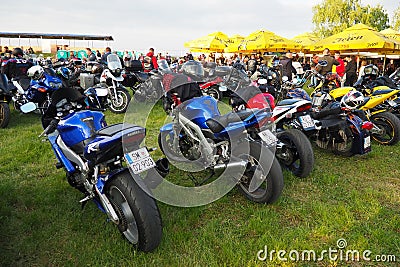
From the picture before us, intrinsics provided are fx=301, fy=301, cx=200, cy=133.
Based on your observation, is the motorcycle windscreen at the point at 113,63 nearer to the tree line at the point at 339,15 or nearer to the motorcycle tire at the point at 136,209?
the motorcycle tire at the point at 136,209

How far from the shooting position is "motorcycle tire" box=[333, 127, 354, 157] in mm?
4188

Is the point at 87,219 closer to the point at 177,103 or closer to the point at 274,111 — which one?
A: the point at 177,103

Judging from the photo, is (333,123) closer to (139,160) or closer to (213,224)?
(213,224)

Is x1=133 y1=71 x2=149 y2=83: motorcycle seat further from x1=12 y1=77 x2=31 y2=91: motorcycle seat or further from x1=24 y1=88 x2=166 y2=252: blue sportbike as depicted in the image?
x1=24 y1=88 x2=166 y2=252: blue sportbike

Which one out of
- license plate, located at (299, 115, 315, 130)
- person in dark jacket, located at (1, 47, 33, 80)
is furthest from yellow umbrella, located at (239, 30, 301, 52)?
license plate, located at (299, 115, 315, 130)

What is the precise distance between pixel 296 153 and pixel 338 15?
34972mm

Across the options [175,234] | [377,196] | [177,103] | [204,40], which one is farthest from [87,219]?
[204,40]

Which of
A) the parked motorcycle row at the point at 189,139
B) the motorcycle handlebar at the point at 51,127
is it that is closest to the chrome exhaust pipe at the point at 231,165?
the parked motorcycle row at the point at 189,139

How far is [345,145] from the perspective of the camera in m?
4.37

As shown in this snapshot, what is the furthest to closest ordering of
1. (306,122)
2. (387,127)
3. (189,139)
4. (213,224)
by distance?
(387,127) → (306,122) → (189,139) → (213,224)

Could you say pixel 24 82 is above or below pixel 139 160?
above

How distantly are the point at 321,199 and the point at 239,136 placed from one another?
123 centimetres

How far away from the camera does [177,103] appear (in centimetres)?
334

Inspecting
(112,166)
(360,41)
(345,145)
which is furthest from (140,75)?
(360,41)
